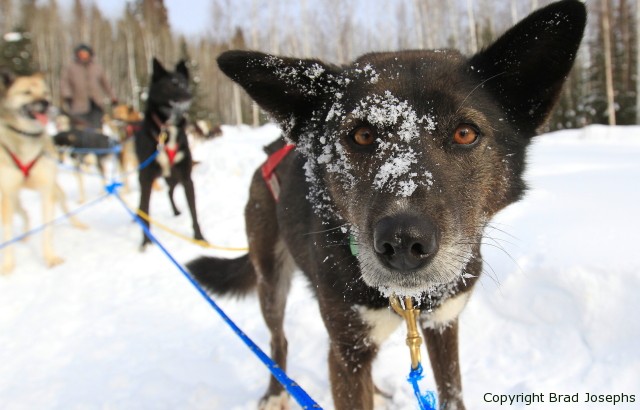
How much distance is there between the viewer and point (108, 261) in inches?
211

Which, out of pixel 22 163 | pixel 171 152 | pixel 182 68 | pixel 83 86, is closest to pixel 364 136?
pixel 171 152

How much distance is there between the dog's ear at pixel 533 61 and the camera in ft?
5.76

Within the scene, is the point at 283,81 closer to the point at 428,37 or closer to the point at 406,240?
the point at 406,240

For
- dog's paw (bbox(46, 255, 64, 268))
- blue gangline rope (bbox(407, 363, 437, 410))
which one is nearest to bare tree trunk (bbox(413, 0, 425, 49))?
dog's paw (bbox(46, 255, 64, 268))

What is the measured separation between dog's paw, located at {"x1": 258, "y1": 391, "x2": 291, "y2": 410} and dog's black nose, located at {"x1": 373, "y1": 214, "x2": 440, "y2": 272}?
1.71m

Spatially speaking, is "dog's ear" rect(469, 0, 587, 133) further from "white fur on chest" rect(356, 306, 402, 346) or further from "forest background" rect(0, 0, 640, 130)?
"forest background" rect(0, 0, 640, 130)

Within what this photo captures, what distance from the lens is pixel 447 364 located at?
7.47 ft

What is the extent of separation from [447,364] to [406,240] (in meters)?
1.27

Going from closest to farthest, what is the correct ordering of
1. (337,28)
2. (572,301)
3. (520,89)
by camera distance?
(520,89) → (572,301) → (337,28)

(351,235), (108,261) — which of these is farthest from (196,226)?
(351,235)

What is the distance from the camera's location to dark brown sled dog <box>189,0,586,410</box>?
1445mm

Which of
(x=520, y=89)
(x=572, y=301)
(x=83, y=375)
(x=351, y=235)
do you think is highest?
(x=520, y=89)

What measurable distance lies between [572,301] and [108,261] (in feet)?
16.0

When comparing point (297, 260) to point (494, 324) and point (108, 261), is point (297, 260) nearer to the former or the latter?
point (494, 324)
